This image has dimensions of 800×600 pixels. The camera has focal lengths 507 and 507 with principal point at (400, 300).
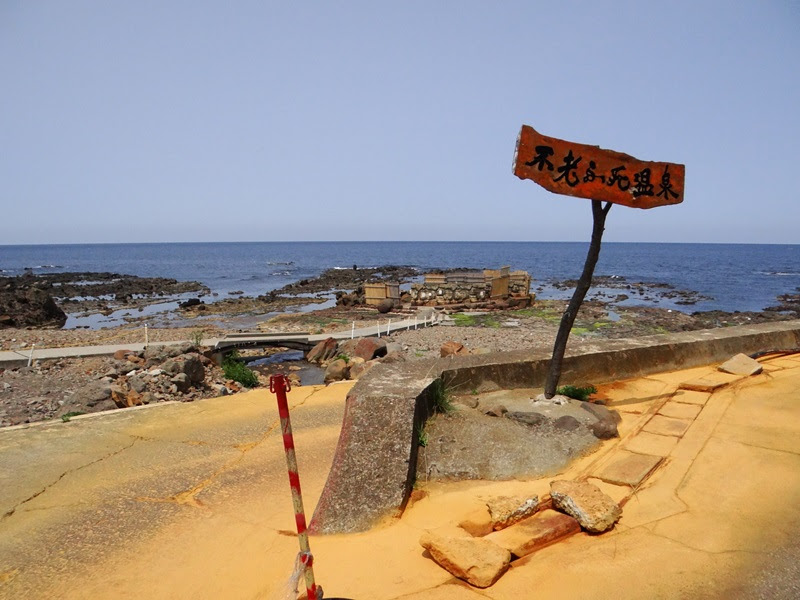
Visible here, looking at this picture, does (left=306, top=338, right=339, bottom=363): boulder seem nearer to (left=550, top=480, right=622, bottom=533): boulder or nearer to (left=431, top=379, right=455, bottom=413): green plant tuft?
(left=431, top=379, right=455, bottom=413): green plant tuft

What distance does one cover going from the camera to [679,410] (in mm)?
4844

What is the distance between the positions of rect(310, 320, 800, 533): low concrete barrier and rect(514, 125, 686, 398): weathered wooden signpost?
0.76 m

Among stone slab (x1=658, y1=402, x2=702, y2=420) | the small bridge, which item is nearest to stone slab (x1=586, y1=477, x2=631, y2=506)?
stone slab (x1=658, y1=402, x2=702, y2=420)

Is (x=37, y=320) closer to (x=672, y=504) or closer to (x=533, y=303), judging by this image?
(x=533, y=303)

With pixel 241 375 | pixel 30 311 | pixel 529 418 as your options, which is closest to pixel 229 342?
pixel 241 375

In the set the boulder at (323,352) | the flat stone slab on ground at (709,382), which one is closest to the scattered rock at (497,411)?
the flat stone slab on ground at (709,382)

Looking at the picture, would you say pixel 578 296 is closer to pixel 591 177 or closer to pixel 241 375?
pixel 591 177

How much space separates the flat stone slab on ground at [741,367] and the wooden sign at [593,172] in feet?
7.55

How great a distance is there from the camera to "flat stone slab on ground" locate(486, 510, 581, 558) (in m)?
2.89

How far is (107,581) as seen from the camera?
10.6ft

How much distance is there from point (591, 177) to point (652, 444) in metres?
2.35

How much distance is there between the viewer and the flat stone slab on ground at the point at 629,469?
11.8 feet

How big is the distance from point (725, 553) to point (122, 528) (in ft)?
13.2

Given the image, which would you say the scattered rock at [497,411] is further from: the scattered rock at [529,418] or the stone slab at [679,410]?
the stone slab at [679,410]
